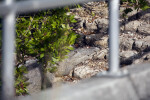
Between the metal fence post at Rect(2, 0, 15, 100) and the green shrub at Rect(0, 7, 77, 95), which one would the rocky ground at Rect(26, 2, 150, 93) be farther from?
the metal fence post at Rect(2, 0, 15, 100)

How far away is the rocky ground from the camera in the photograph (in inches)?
174

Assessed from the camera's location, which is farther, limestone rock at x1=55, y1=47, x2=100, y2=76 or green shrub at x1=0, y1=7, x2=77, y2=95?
limestone rock at x1=55, y1=47, x2=100, y2=76

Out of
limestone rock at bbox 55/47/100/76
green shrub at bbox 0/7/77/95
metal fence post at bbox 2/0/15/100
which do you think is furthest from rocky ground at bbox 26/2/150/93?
metal fence post at bbox 2/0/15/100

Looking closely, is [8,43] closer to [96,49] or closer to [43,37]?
[43,37]

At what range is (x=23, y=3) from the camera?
1373 mm

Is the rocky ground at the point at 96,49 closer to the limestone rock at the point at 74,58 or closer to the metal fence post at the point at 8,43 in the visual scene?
the limestone rock at the point at 74,58

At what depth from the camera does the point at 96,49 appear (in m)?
4.83

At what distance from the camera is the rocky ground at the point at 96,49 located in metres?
4.41

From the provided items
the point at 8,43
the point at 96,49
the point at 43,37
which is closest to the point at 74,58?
the point at 96,49

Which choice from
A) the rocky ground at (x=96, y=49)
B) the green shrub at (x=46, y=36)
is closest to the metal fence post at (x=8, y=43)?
Answer: the green shrub at (x=46, y=36)

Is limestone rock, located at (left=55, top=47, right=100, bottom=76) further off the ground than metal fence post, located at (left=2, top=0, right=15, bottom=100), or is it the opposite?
metal fence post, located at (left=2, top=0, right=15, bottom=100)

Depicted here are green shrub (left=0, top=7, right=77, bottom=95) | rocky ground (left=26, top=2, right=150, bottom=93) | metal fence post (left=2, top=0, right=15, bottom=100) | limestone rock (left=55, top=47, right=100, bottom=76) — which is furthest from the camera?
limestone rock (left=55, top=47, right=100, bottom=76)

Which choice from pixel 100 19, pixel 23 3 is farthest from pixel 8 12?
pixel 100 19

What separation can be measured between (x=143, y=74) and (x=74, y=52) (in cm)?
319
